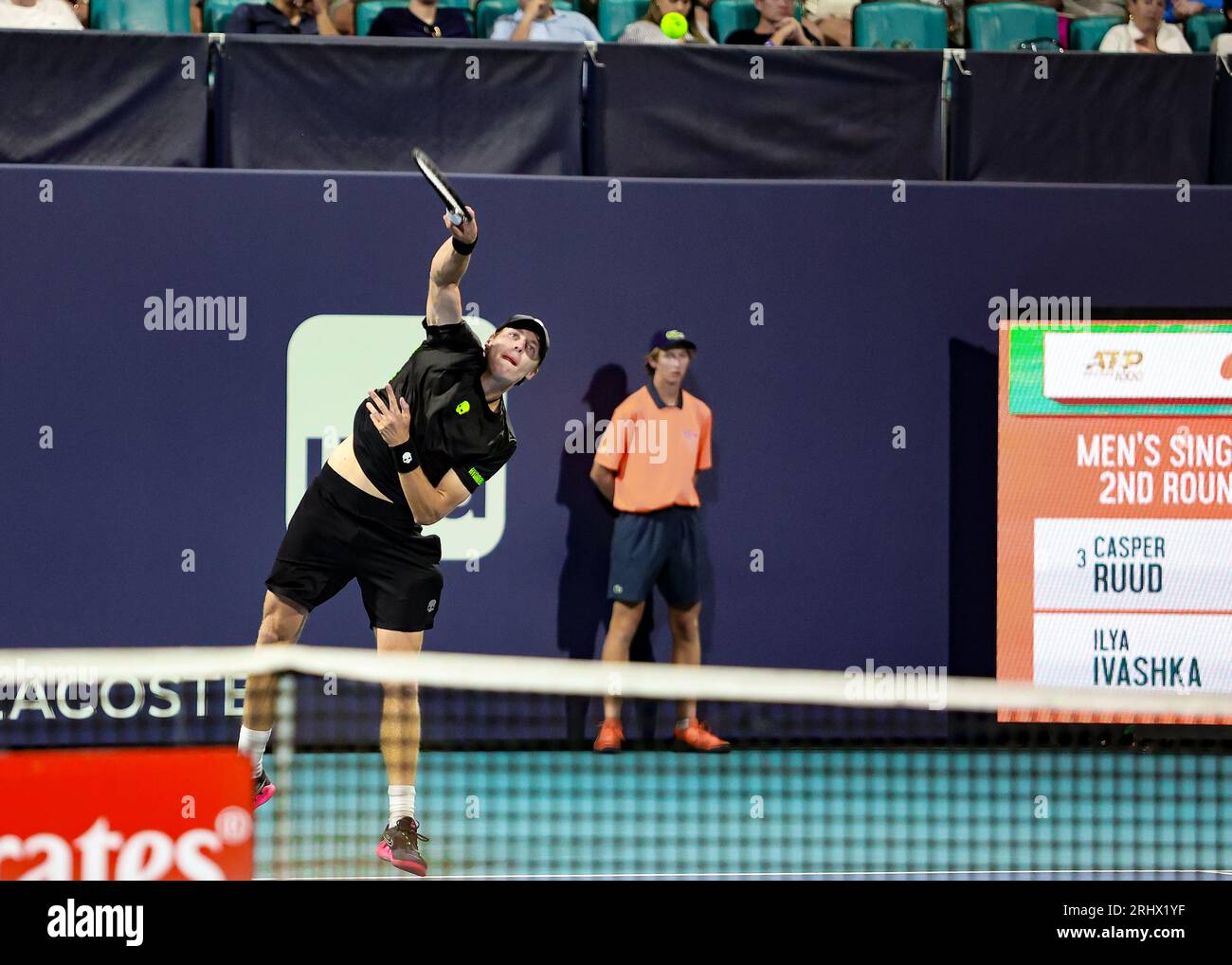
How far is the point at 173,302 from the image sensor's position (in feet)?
25.6

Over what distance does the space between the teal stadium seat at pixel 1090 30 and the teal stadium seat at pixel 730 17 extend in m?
1.92

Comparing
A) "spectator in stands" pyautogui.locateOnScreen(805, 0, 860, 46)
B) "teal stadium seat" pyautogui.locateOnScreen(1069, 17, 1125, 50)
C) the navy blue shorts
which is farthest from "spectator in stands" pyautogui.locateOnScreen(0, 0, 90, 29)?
"teal stadium seat" pyautogui.locateOnScreen(1069, 17, 1125, 50)

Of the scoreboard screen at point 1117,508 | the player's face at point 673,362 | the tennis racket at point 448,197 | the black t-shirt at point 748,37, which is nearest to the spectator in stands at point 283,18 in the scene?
the black t-shirt at point 748,37

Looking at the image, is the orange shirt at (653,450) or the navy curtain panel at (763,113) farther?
the navy curtain panel at (763,113)

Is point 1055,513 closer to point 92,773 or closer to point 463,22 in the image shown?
point 463,22

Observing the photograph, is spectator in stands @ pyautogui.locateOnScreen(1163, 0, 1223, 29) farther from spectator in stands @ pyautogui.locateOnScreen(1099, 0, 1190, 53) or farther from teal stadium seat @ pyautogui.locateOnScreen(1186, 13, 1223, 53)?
spectator in stands @ pyautogui.locateOnScreen(1099, 0, 1190, 53)

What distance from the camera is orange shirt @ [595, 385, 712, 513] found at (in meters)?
7.78

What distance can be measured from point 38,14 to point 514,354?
3.84 meters

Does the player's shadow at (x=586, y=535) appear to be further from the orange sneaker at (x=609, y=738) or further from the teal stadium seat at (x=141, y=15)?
the teal stadium seat at (x=141, y=15)

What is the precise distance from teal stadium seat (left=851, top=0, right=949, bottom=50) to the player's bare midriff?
4641 millimetres

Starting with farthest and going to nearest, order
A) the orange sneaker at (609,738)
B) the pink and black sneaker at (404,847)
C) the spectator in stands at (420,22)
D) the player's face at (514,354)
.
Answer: the spectator in stands at (420,22), the orange sneaker at (609,738), the player's face at (514,354), the pink and black sneaker at (404,847)

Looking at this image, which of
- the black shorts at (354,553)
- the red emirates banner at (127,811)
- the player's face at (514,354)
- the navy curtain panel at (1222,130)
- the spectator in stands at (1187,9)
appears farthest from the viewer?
the spectator in stands at (1187,9)

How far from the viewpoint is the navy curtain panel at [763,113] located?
A: 26.1 ft

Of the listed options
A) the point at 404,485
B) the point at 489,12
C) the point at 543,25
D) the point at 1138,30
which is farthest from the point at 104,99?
the point at 1138,30
